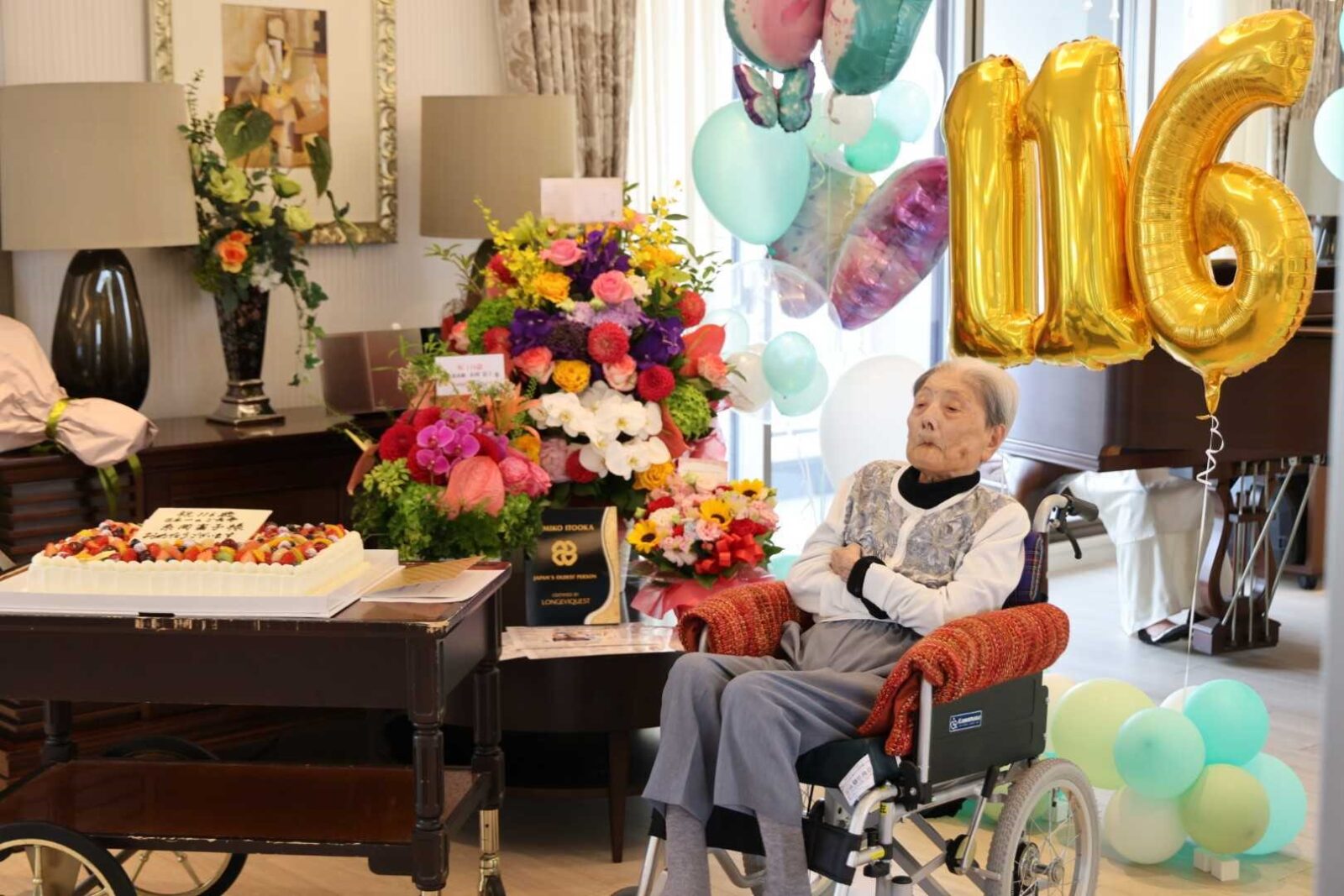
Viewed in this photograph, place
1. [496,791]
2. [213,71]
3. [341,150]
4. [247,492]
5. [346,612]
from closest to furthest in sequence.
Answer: [346,612], [496,791], [247,492], [213,71], [341,150]

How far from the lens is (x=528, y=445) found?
3607 mm

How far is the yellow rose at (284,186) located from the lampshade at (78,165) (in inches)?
20.6

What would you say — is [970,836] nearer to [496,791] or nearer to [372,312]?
[496,791]

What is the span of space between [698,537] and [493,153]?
1513mm

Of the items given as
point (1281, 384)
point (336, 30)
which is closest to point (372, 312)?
point (336, 30)

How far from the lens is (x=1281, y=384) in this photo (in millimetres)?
4516

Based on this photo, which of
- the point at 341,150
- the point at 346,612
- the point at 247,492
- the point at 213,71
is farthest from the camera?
the point at 341,150

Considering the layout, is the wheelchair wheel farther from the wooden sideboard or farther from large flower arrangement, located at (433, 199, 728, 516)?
the wooden sideboard

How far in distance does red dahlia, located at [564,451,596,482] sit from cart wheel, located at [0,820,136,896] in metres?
1.37

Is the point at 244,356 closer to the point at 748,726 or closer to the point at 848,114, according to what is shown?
the point at 848,114

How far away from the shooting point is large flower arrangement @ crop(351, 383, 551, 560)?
3363 mm

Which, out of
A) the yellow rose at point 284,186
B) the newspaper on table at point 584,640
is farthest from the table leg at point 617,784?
the yellow rose at point 284,186

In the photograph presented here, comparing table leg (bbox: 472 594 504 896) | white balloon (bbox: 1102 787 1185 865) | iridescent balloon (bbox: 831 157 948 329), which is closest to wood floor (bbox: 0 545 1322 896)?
white balloon (bbox: 1102 787 1185 865)

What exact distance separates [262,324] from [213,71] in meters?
0.75
